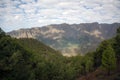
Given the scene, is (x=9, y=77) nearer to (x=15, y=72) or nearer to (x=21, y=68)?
(x=15, y=72)

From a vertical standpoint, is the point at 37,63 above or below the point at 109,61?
above

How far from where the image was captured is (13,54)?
26719 mm

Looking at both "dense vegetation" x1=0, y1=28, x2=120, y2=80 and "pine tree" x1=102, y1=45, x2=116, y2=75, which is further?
"pine tree" x1=102, y1=45, x2=116, y2=75

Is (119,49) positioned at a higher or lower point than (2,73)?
lower

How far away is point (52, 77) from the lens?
221ft

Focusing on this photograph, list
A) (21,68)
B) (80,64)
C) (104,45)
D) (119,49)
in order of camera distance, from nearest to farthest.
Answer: (21,68) → (119,49) → (104,45) → (80,64)

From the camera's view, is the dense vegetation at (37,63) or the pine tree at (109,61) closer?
the dense vegetation at (37,63)

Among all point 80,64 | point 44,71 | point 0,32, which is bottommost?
point 80,64

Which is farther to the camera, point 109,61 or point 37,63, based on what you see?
point 109,61

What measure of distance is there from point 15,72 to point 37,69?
32342mm

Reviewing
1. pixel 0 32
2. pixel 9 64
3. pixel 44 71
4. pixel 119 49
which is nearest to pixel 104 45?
pixel 119 49

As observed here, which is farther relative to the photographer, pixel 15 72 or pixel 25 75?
pixel 25 75

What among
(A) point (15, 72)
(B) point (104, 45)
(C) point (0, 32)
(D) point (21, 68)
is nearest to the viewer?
(A) point (15, 72)

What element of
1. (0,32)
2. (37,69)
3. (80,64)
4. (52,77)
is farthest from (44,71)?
(80,64)
